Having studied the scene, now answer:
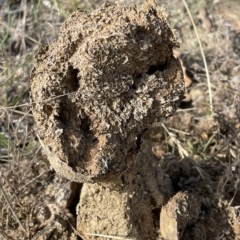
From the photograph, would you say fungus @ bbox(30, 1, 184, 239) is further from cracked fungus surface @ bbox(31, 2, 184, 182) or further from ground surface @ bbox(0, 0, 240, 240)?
ground surface @ bbox(0, 0, 240, 240)

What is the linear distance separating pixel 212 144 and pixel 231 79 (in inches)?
18.6

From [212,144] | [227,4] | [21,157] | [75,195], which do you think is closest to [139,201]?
[75,195]

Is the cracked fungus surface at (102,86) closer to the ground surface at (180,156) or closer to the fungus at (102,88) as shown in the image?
the fungus at (102,88)

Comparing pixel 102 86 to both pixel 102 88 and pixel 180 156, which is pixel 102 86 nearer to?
pixel 102 88

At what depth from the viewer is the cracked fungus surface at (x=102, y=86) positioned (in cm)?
117

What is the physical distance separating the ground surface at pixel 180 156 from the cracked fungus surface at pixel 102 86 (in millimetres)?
258

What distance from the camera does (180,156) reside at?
2.14 meters

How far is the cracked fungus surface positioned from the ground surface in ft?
0.85

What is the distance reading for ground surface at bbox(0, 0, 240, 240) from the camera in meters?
1.58

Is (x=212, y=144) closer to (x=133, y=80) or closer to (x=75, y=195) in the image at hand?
(x=75, y=195)

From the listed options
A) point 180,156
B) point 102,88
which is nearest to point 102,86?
point 102,88

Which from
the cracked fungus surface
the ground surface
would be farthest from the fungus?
the ground surface

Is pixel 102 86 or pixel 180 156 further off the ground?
pixel 102 86

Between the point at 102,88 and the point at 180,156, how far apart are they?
1033 mm
